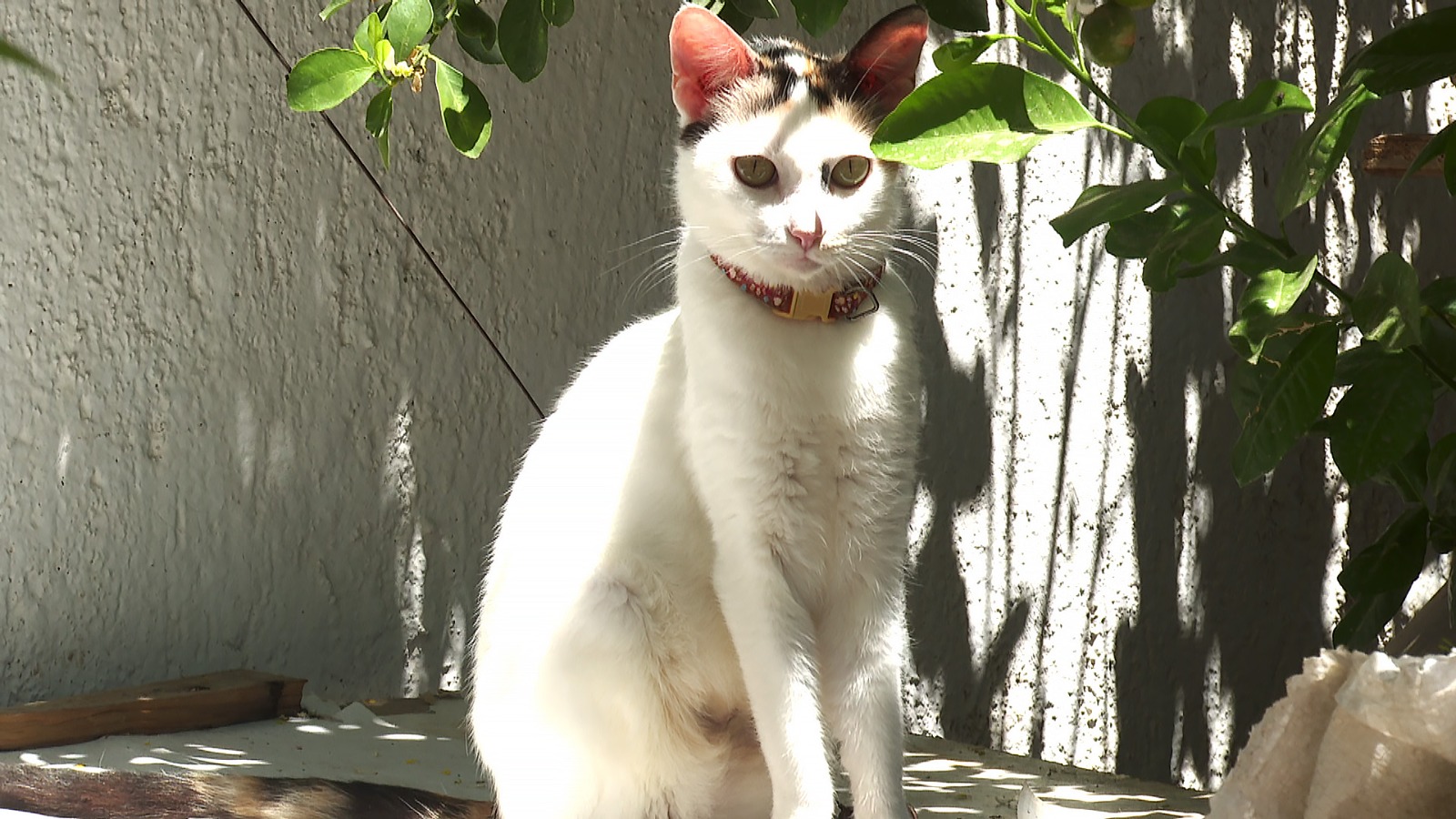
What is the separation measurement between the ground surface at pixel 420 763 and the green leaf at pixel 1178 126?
49.9 inches

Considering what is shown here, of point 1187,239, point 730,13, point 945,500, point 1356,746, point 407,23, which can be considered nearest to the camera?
point 1356,746

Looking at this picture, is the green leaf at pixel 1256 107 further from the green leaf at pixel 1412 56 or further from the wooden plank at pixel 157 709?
the wooden plank at pixel 157 709

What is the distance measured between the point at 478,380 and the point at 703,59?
147 centimetres

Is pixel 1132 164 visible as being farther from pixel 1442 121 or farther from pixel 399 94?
pixel 399 94

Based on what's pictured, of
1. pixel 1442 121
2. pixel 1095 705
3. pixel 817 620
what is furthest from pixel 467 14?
pixel 1442 121

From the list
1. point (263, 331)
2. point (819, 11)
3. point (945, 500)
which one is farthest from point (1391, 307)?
point (263, 331)

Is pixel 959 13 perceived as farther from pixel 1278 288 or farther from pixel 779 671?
pixel 779 671

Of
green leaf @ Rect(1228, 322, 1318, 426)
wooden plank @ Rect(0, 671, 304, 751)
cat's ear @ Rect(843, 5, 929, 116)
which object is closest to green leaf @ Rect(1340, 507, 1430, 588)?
green leaf @ Rect(1228, 322, 1318, 426)

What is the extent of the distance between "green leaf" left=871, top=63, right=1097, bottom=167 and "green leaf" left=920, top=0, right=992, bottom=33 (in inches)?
13.0

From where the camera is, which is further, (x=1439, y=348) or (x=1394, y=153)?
(x=1394, y=153)

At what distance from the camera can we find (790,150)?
167 cm

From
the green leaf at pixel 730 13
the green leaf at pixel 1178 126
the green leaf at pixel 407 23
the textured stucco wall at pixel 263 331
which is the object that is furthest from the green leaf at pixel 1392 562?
the textured stucco wall at pixel 263 331

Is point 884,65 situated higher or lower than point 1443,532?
higher

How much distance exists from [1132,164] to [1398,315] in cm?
200
